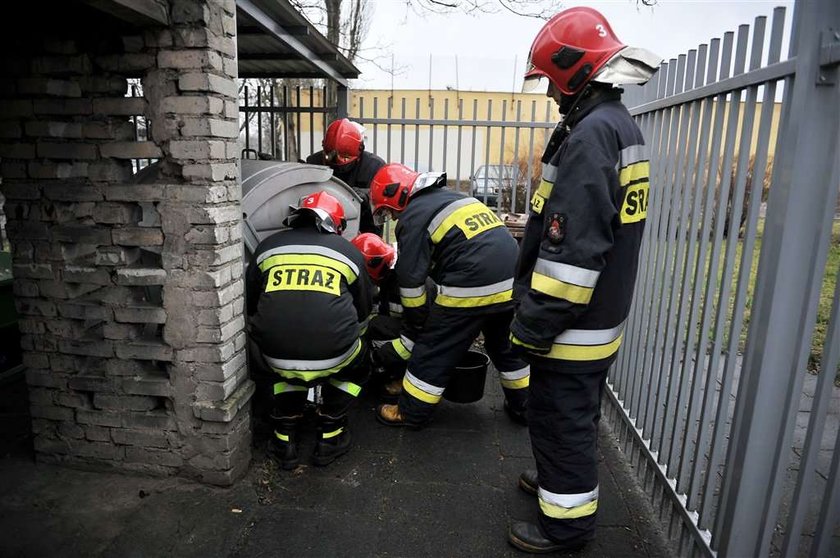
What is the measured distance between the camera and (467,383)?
3953mm

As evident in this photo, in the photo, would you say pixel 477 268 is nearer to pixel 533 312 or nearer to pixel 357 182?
pixel 533 312

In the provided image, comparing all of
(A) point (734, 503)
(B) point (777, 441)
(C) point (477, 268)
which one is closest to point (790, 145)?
(B) point (777, 441)

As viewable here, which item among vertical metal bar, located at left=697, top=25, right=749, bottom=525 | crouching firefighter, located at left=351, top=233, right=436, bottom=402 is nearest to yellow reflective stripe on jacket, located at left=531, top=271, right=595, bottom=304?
vertical metal bar, located at left=697, top=25, right=749, bottom=525

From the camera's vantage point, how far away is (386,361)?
430cm

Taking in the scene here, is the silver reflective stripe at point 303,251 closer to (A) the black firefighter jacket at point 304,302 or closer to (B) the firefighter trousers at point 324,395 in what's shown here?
(A) the black firefighter jacket at point 304,302

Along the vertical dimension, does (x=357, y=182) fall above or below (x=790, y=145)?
below

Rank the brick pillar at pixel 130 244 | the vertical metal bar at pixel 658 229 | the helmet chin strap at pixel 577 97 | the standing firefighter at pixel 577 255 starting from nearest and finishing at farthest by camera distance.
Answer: the standing firefighter at pixel 577 255 → the helmet chin strap at pixel 577 97 → the brick pillar at pixel 130 244 → the vertical metal bar at pixel 658 229

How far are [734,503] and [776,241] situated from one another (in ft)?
3.14

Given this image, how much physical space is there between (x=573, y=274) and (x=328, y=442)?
6.39 ft

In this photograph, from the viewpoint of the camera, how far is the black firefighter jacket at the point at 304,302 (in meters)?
3.14

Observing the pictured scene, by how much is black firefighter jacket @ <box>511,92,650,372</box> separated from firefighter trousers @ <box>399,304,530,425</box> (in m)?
1.10

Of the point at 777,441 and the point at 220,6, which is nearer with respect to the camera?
the point at 777,441

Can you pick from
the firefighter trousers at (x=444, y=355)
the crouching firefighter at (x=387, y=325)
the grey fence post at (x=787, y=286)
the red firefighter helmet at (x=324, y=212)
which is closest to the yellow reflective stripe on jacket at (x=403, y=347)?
the crouching firefighter at (x=387, y=325)

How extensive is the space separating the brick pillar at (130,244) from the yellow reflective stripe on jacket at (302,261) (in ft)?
0.63
